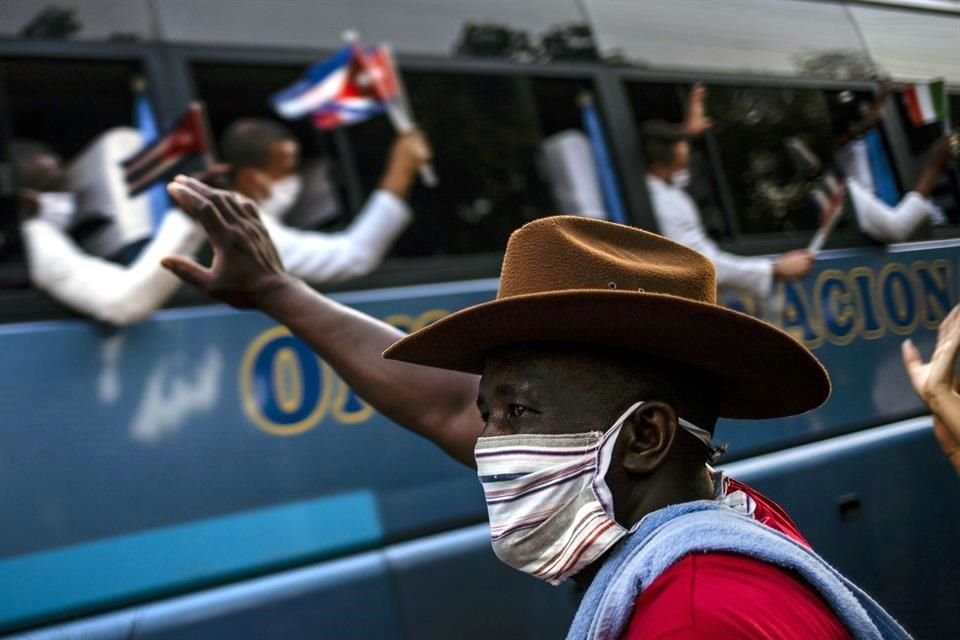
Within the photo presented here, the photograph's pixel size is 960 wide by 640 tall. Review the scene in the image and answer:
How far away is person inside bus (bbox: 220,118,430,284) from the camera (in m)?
3.55

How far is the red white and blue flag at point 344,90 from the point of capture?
12.0ft

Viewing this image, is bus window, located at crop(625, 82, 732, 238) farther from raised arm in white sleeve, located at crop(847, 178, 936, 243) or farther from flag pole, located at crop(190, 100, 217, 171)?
flag pole, located at crop(190, 100, 217, 171)

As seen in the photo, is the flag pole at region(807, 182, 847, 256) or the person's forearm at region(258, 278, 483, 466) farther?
the flag pole at region(807, 182, 847, 256)

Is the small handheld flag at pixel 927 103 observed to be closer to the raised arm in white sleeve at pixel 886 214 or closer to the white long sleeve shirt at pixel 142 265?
the raised arm in white sleeve at pixel 886 214

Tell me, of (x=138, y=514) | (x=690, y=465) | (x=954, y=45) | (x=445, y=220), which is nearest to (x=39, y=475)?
(x=138, y=514)

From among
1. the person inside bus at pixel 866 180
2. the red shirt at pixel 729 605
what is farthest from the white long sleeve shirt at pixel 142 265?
the person inside bus at pixel 866 180

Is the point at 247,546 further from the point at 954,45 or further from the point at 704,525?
the point at 954,45

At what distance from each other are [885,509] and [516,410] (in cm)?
357

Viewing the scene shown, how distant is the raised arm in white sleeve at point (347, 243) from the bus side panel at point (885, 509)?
1.60 metres

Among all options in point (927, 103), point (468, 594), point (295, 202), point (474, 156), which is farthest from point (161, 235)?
point (927, 103)

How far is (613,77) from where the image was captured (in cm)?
457

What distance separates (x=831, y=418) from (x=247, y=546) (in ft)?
8.65

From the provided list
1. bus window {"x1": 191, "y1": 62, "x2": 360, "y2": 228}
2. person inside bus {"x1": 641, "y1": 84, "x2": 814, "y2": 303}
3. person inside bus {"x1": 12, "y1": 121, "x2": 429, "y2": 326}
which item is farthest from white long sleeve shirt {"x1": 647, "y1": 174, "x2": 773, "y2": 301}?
bus window {"x1": 191, "y1": 62, "x2": 360, "y2": 228}

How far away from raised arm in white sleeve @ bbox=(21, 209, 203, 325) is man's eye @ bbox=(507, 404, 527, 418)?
1448mm
